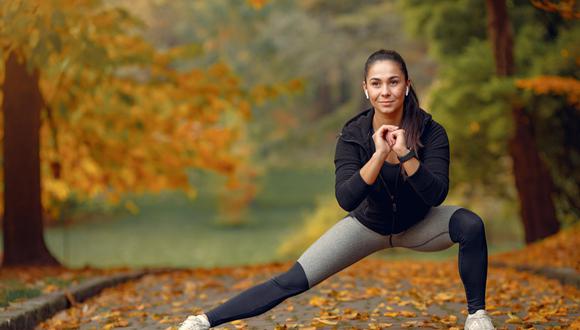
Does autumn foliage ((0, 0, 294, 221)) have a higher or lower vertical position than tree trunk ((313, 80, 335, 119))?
lower

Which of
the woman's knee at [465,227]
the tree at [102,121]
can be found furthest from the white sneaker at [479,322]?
the tree at [102,121]

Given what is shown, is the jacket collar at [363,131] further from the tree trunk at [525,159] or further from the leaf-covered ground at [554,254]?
the tree trunk at [525,159]

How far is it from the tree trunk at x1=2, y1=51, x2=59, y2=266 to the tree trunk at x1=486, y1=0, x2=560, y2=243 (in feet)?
23.5

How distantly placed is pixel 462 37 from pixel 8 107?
880 cm

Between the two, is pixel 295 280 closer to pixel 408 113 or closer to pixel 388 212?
pixel 388 212

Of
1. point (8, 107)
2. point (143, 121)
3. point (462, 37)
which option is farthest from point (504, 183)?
point (8, 107)

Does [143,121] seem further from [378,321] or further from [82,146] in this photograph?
[378,321]

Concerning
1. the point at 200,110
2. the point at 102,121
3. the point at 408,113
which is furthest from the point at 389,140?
the point at 200,110

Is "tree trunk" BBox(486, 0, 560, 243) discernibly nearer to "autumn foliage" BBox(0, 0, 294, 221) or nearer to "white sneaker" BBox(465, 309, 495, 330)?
"autumn foliage" BBox(0, 0, 294, 221)

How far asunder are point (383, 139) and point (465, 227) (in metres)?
0.70

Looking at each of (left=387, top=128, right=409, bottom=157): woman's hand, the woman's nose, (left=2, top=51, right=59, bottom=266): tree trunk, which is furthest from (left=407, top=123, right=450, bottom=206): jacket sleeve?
(left=2, top=51, right=59, bottom=266): tree trunk

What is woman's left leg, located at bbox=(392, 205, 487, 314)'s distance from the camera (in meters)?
4.31

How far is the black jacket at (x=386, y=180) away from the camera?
4.25m

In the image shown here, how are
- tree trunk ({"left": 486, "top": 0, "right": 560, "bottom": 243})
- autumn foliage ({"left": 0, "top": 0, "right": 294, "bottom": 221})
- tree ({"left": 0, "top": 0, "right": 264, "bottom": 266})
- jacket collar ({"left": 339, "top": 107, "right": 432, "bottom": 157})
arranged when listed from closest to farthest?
jacket collar ({"left": 339, "top": 107, "right": 432, "bottom": 157}) < tree ({"left": 0, "top": 0, "right": 264, "bottom": 266}) < autumn foliage ({"left": 0, "top": 0, "right": 294, "bottom": 221}) < tree trunk ({"left": 486, "top": 0, "right": 560, "bottom": 243})
